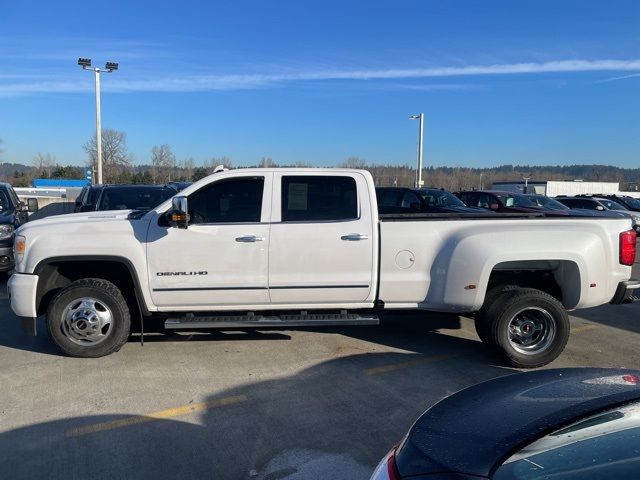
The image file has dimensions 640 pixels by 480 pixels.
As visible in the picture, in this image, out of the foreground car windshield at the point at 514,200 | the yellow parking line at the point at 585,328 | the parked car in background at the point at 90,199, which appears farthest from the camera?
the foreground car windshield at the point at 514,200

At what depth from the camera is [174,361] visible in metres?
5.35

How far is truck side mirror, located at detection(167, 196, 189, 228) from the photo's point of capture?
491cm

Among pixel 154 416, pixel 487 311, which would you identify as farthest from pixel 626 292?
pixel 154 416

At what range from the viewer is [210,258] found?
205 inches

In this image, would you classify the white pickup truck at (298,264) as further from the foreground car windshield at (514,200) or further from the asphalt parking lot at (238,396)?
the foreground car windshield at (514,200)

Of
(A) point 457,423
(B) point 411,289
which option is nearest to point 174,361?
(B) point 411,289

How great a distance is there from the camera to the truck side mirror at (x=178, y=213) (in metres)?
4.91

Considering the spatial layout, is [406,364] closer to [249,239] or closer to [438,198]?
[249,239]

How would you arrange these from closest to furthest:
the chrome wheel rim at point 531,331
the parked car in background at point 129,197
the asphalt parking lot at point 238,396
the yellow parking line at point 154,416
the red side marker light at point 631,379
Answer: the red side marker light at point 631,379 < the asphalt parking lot at point 238,396 < the yellow parking line at point 154,416 < the chrome wheel rim at point 531,331 < the parked car in background at point 129,197

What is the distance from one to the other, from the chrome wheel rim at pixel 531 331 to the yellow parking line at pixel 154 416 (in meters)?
2.88

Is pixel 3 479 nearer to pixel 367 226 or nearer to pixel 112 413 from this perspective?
pixel 112 413

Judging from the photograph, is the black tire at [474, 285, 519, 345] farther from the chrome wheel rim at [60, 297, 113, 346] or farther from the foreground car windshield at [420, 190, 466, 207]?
the foreground car windshield at [420, 190, 466, 207]

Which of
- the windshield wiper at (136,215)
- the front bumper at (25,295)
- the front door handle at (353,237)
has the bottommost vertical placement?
the front bumper at (25,295)

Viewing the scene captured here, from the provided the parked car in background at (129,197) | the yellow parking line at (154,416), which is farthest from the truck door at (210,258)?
the parked car in background at (129,197)
